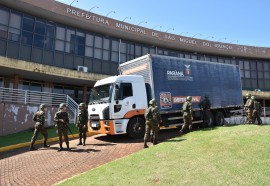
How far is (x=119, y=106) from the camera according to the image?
11.4 m

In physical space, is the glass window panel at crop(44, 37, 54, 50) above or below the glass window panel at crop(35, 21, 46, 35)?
below

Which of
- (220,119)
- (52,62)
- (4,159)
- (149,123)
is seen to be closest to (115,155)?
(149,123)

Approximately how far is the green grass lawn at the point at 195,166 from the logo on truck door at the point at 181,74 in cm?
441

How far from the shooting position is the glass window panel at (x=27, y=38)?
20.7m

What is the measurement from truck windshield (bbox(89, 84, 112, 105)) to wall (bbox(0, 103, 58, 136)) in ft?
18.4

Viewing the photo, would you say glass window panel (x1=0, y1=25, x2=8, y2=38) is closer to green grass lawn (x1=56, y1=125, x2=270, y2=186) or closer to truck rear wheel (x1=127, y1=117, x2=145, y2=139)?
truck rear wheel (x1=127, y1=117, x2=145, y2=139)

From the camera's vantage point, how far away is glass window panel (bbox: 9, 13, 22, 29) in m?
20.3

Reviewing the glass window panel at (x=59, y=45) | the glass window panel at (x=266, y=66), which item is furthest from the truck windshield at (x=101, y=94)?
the glass window panel at (x=266, y=66)

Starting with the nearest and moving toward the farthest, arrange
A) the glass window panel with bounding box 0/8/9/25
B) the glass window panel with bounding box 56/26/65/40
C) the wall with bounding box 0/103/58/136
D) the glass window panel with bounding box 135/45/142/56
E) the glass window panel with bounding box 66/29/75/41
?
the wall with bounding box 0/103/58/136 → the glass window panel with bounding box 0/8/9/25 → the glass window panel with bounding box 56/26/65/40 → the glass window panel with bounding box 66/29/75/41 → the glass window panel with bounding box 135/45/142/56

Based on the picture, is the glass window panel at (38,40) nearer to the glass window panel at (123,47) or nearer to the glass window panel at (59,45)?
the glass window panel at (59,45)

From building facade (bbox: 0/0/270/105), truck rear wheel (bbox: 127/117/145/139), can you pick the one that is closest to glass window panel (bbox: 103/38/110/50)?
building facade (bbox: 0/0/270/105)

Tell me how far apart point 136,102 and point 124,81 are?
42.5 inches

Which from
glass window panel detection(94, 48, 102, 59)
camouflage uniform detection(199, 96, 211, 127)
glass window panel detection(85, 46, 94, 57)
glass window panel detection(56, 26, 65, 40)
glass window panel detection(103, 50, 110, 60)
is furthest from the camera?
glass window panel detection(103, 50, 110, 60)

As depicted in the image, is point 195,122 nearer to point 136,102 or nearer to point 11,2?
point 136,102
